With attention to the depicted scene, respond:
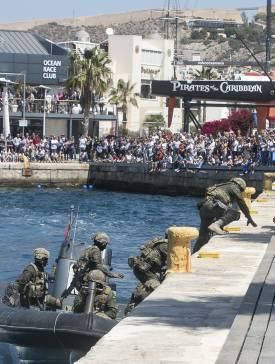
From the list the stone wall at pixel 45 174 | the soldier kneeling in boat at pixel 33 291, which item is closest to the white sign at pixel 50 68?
the stone wall at pixel 45 174

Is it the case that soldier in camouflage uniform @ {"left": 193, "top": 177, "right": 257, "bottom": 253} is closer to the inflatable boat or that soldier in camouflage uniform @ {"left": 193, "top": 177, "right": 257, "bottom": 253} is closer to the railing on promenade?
the inflatable boat

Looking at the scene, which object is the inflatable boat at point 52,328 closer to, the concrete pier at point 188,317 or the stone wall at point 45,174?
the concrete pier at point 188,317

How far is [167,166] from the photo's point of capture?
195 feet

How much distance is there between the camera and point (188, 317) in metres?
14.9

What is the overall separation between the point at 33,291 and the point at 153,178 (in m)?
41.4

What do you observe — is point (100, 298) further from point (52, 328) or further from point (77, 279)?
point (52, 328)

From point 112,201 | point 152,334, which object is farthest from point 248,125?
point 152,334

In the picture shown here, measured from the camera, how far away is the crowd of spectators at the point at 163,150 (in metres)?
55.3

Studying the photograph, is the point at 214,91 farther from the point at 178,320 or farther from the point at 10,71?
the point at 178,320

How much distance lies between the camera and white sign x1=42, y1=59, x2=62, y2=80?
298ft

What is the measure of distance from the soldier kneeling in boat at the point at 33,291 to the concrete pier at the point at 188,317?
2.21m

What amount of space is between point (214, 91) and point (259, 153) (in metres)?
8.79

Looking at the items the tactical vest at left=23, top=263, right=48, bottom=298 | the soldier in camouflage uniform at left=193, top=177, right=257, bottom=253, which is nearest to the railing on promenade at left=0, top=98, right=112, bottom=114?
the soldier in camouflage uniform at left=193, top=177, right=257, bottom=253

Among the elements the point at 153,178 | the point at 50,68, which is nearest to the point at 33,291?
the point at 153,178
